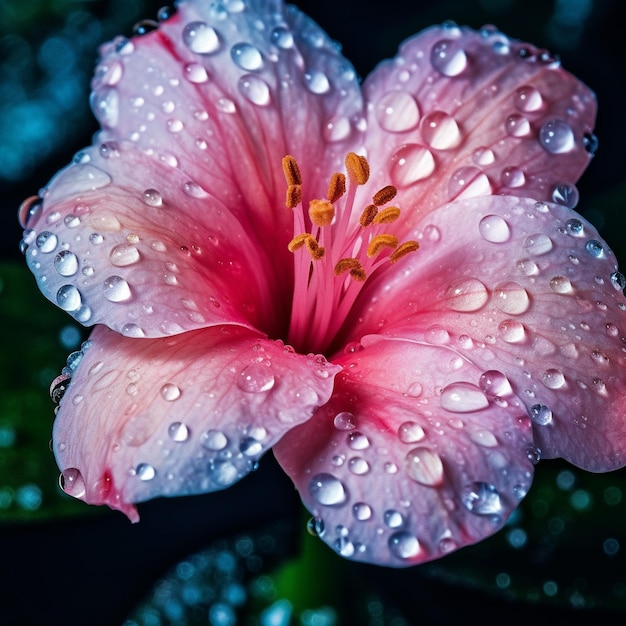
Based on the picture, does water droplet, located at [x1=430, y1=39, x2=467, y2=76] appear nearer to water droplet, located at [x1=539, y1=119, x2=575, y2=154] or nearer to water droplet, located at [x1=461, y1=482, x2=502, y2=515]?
water droplet, located at [x1=539, y1=119, x2=575, y2=154]

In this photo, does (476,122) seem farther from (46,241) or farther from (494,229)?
(46,241)

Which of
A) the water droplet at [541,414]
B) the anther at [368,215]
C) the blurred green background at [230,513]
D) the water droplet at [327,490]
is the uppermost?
the anther at [368,215]

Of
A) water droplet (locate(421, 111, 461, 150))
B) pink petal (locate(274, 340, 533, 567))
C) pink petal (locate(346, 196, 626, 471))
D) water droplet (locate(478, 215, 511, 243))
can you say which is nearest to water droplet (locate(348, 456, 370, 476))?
pink petal (locate(274, 340, 533, 567))

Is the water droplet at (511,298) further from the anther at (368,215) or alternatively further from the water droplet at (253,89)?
the water droplet at (253,89)

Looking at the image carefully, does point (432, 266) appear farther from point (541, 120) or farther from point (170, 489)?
point (170, 489)

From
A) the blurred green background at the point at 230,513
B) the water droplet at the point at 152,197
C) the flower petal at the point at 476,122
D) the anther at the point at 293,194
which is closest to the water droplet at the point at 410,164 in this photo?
the flower petal at the point at 476,122

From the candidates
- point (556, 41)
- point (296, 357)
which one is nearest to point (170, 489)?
point (296, 357)
